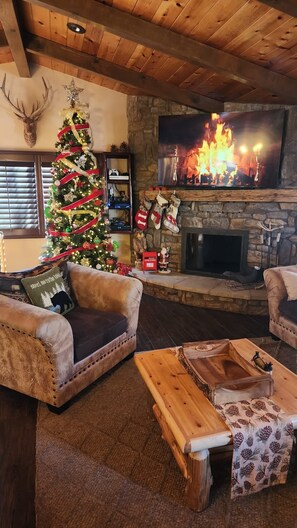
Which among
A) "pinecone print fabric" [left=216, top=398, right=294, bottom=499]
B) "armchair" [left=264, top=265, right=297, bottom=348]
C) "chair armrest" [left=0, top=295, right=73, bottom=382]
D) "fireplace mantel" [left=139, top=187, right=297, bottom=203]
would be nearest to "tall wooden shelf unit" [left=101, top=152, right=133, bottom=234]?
"fireplace mantel" [left=139, top=187, right=297, bottom=203]

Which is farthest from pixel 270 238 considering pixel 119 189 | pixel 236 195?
pixel 119 189

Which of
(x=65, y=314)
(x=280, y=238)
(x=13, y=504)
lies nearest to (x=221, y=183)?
(x=280, y=238)

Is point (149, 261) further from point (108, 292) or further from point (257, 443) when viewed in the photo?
point (257, 443)

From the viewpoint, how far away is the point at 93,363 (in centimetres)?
232

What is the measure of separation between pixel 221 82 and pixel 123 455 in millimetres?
3904

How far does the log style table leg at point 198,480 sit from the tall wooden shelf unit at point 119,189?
390 cm

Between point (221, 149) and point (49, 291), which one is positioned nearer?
point (49, 291)

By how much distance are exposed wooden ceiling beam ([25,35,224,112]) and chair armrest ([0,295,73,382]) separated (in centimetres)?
329

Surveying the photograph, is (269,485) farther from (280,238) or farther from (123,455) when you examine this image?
(280,238)

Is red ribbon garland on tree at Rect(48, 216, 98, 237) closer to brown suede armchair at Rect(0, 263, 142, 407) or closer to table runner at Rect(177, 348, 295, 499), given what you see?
brown suede armchair at Rect(0, 263, 142, 407)

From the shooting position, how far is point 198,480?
56.4 inches

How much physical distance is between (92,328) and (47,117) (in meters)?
3.81

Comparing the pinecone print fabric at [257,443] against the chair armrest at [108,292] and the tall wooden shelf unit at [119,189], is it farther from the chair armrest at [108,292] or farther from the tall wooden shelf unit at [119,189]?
the tall wooden shelf unit at [119,189]

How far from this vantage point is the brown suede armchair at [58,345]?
1.97 metres
